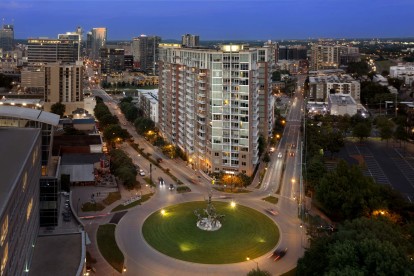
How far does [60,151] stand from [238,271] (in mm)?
21065

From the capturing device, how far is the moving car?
19.7m

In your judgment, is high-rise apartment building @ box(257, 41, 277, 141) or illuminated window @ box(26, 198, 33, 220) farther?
high-rise apartment building @ box(257, 41, 277, 141)

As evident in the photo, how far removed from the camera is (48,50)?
88125 mm

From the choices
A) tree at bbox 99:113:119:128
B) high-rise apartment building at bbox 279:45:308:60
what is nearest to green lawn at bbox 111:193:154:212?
tree at bbox 99:113:119:128

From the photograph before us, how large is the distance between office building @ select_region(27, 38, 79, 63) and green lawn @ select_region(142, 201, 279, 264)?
234 ft

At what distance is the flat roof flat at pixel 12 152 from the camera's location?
1302 cm

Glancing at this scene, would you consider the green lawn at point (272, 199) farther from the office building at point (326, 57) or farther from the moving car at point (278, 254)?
the office building at point (326, 57)

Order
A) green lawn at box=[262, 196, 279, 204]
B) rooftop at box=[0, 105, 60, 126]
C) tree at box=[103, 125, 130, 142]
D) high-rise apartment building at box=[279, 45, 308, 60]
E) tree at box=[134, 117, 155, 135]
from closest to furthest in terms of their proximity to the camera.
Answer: rooftop at box=[0, 105, 60, 126] < green lawn at box=[262, 196, 279, 204] < tree at box=[103, 125, 130, 142] < tree at box=[134, 117, 155, 135] < high-rise apartment building at box=[279, 45, 308, 60]

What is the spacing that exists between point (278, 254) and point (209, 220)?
190 inches

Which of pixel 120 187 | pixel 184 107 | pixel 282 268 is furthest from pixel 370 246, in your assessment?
pixel 184 107

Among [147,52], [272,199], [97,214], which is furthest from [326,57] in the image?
[97,214]

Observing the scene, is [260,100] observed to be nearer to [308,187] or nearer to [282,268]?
[308,187]

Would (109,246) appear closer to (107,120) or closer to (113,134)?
(113,134)

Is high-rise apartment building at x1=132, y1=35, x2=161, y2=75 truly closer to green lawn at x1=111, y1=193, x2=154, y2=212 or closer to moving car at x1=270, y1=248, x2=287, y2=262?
green lawn at x1=111, y1=193, x2=154, y2=212
